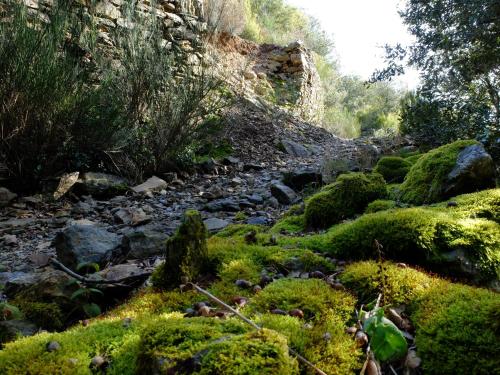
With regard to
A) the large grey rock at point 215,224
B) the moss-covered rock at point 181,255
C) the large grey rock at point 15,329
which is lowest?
the large grey rock at point 15,329

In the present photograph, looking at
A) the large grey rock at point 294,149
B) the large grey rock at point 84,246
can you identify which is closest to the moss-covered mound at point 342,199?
the large grey rock at point 84,246

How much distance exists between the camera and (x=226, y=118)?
9.02 metres

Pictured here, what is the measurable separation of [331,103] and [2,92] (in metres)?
16.2

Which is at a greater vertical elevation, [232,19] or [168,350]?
[232,19]

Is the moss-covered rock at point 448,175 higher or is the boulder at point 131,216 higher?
the moss-covered rock at point 448,175

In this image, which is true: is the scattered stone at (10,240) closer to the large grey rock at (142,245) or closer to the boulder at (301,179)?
the large grey rock at (142,245)

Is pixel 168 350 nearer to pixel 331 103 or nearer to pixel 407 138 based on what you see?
pixel 407 138

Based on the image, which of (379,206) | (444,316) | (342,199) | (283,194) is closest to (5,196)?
(283,194)

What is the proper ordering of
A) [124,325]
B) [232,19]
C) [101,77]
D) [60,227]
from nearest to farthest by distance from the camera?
[124,325] → [60,227] → [101,77] → [232,19]

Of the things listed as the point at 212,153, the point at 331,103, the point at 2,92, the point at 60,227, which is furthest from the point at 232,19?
the point at 60,227

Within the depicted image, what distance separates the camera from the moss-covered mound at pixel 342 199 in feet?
12.0

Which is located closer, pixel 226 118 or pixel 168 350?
pixel 168 350

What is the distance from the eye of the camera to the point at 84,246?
3436 mm

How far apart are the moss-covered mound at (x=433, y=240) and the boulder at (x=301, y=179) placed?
11.1 ft
